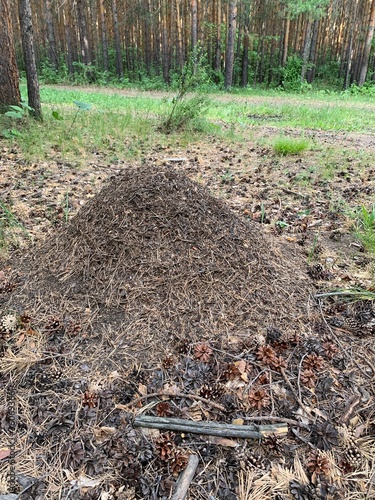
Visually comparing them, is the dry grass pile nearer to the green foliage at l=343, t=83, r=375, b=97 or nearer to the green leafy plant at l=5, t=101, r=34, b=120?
the green leafy plant at l=5, t=101, r=34, b=120

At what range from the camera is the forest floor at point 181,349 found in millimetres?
A: 1512

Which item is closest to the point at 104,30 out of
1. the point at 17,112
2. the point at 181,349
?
the point at 17,112

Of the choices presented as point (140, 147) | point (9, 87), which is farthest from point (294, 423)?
point (9, 87)

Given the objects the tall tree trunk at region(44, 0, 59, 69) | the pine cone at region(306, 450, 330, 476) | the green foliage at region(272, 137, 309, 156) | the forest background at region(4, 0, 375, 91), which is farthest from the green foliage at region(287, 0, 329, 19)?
the pine cone at region(306, 450, 330, 476)

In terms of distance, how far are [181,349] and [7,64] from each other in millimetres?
5763

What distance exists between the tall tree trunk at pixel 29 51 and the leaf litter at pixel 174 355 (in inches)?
183

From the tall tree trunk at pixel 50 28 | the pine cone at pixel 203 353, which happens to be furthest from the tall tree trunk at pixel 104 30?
the pine cone at pixel 203 353

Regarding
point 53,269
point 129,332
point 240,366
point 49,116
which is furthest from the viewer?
point 49,116

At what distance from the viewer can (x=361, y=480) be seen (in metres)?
1.48

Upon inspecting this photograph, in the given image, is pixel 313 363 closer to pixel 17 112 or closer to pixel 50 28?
pixel 17 112

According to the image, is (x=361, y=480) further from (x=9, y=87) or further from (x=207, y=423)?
(x=9, y=87)

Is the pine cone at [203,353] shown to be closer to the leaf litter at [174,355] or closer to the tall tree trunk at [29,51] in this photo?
the leaf litter at [174,355]

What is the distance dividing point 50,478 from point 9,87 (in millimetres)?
5984

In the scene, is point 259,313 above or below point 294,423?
above
